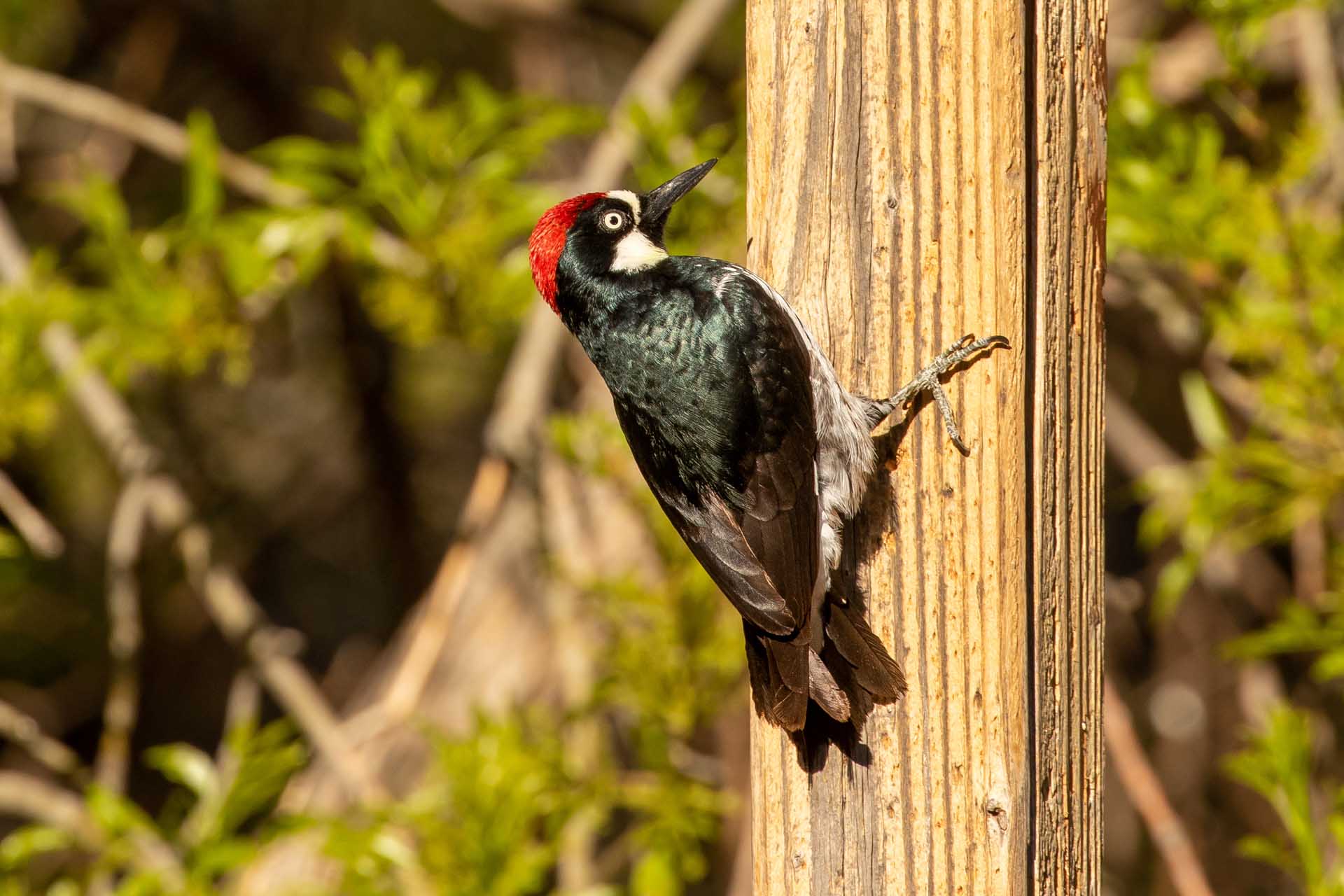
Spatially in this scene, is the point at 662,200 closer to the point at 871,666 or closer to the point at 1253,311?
the point at 871,666

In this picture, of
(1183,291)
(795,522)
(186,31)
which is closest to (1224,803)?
(1183,291)

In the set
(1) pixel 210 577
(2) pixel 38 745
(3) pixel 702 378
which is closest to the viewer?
(3) pixel 702 378

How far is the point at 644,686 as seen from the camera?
3010 millimetres

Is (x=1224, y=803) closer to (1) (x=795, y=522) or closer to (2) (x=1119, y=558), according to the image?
(2) (x=1119, y=558)

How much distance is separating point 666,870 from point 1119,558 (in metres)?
2.91

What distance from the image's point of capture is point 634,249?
91.8 inches

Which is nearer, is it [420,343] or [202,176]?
[202,176]

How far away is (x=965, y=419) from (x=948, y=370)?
0.06m

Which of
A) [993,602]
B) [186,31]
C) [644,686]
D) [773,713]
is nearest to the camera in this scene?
[993,602]

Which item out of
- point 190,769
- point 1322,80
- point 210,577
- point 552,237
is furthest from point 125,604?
point 1322,80

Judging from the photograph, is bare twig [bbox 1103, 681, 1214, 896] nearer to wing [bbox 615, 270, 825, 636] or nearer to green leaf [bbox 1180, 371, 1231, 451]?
green leaf [bbox 1180, 371, 1231, 451]

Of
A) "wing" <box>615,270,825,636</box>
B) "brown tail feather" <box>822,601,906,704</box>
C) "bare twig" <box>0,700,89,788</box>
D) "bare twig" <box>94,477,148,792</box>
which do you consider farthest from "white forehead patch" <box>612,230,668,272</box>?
"bare twig" <box>0,700,89,788</box>

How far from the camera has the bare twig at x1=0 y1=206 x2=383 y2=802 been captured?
330 cm

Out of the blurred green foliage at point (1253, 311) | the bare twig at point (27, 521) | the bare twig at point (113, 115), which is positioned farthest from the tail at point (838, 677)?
the bare twig at point (27, 521)
